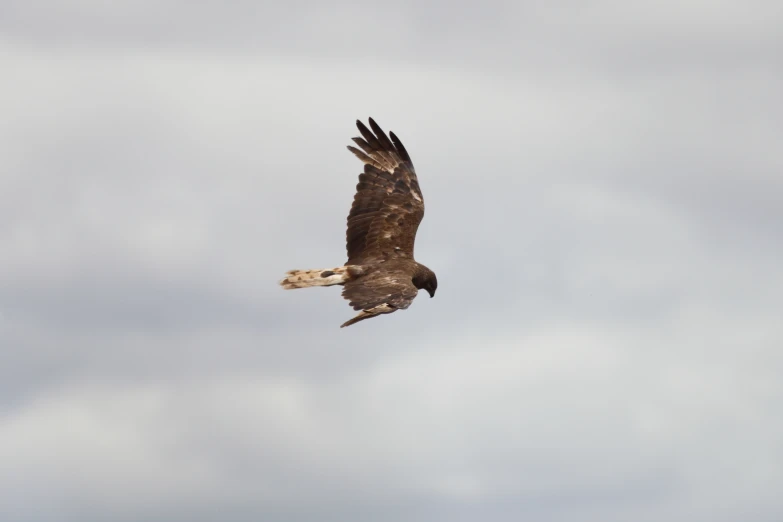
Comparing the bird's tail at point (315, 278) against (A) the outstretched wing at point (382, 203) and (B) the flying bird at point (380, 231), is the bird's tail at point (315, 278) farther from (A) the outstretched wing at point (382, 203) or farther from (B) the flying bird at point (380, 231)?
(A) the outstretched wing at point (382, 203)

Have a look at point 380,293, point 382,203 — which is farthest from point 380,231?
point 380,293

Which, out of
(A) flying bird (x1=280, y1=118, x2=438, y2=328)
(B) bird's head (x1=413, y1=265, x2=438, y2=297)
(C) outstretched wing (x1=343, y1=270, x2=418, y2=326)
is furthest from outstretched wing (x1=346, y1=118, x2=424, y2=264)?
(C) outstretched wing (x1=343, y1=270, x2=418, y2=326)

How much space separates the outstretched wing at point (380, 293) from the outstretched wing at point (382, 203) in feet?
6.93

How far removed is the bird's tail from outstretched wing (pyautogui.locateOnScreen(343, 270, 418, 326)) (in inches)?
19.4

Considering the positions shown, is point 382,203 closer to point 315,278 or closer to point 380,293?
point 315,278

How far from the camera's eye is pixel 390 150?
3644 centimetres

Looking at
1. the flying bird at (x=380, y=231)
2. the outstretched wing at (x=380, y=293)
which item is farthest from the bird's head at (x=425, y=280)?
the outstretched wing at (x=380, y=293)

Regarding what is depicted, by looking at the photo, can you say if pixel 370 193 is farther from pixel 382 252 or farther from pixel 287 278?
pixel 287 278

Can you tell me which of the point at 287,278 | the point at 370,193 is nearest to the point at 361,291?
the point at 287,278

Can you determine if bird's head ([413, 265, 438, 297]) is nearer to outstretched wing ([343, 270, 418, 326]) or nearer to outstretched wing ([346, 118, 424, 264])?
outstretched wing ([343, 270, 418, 326])

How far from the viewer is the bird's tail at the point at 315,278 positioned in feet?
107

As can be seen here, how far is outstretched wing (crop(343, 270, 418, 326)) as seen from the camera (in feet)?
93.1

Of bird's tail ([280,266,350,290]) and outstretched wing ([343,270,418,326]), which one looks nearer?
outstretched wing ([343,270,418,326])

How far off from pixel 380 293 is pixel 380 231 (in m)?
5.36
